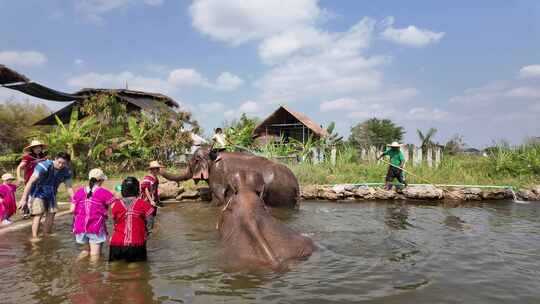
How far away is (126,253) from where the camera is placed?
17.4ft

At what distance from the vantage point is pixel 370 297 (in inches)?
172

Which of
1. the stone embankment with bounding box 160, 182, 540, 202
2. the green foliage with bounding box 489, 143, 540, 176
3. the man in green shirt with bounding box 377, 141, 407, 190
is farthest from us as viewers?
the green foliage with bounding box 489, 143, 540, 176

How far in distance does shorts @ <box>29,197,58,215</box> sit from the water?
0.51m

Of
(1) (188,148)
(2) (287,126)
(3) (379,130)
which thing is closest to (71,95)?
(1) (188,148)

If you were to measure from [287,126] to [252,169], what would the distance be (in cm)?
1780

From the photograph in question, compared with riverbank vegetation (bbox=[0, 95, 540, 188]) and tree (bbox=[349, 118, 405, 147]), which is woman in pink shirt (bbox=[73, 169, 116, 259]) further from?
tree (bbox=[349, 118, 405, 147])

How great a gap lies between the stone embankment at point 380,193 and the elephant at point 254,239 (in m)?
5.93

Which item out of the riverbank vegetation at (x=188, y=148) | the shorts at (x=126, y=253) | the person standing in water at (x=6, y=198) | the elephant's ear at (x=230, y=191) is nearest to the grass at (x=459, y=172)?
the riverbank vegetation at (x=188, y=148)

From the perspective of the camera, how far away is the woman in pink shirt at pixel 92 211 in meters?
5.51

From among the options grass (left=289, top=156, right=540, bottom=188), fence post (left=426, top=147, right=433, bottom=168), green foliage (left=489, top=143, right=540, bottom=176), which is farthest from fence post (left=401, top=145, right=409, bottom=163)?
green foliage (left=489, top=143, right=540, bottom=176)

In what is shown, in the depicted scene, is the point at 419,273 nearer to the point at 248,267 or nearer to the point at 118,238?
the point at 248,267

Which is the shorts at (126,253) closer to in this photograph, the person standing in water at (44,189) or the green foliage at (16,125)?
the person standing in water at (44,189)

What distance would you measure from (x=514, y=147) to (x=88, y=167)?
53.1 feet

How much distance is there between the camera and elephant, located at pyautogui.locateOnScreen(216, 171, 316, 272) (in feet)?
16.9
